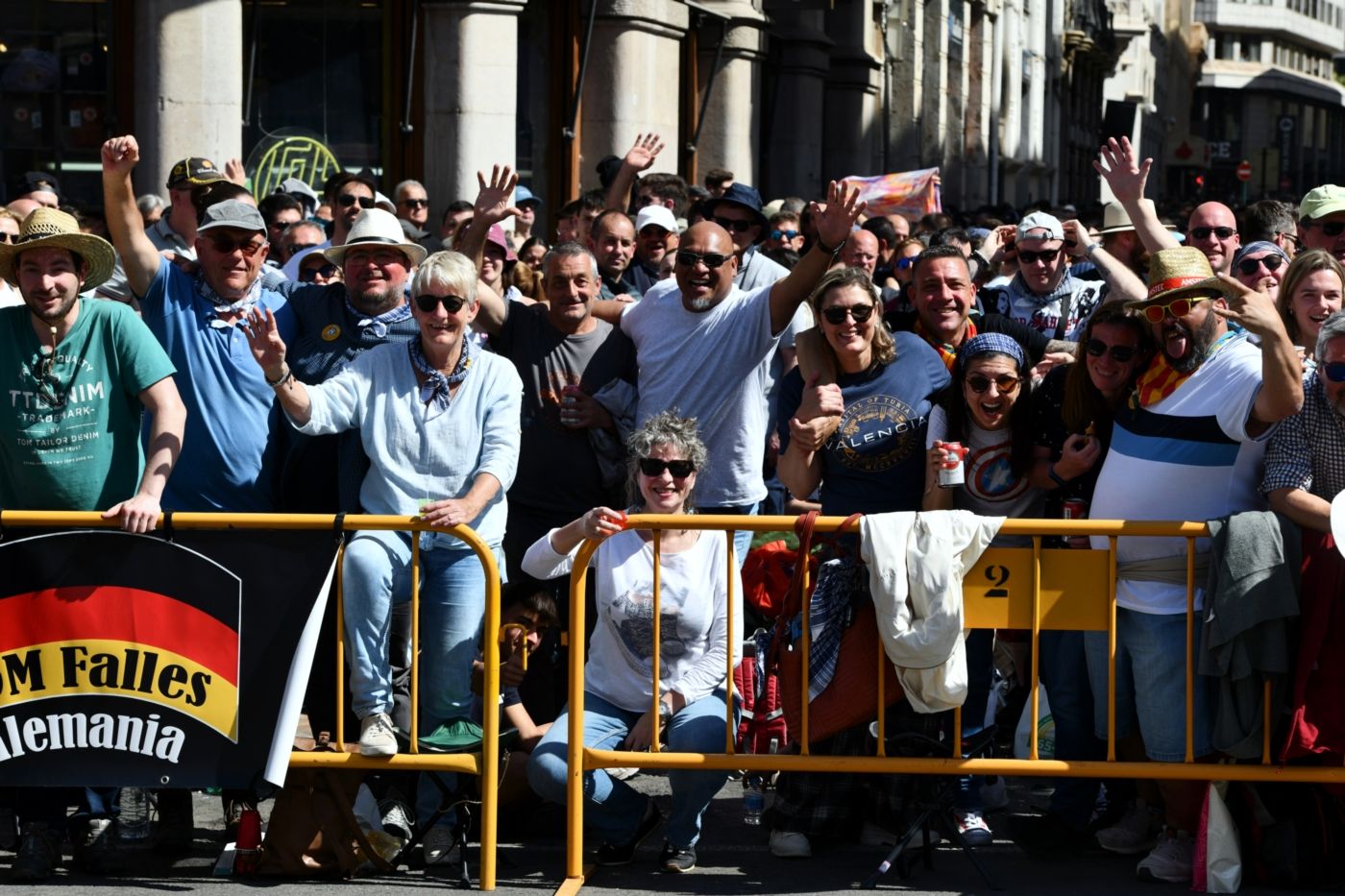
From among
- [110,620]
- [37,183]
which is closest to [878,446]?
[110,620]

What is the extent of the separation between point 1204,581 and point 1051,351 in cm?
178

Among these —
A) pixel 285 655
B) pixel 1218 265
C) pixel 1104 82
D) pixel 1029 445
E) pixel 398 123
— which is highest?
pixel 1104 82

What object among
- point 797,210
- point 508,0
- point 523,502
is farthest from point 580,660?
point 508,0

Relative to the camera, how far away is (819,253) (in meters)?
7.83

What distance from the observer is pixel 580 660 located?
6.80 m

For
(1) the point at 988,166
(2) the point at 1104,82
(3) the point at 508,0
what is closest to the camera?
(3) the point at 508,0

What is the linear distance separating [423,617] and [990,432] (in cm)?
207

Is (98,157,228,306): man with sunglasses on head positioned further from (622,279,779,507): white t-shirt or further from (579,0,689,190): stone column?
(579,0,689,190): stone column

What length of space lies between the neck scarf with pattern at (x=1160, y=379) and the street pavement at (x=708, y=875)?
62.2 inches

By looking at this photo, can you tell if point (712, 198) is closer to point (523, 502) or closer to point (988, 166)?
point (523, 502)

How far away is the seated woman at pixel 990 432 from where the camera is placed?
286 inches

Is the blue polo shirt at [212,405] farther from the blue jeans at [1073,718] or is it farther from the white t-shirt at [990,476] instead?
the blue jeans at [1073,718]

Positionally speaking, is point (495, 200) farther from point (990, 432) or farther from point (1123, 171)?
point (1123, 171)

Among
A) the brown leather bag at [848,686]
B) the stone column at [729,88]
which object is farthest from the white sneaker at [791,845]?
the stone column at [729,88]
